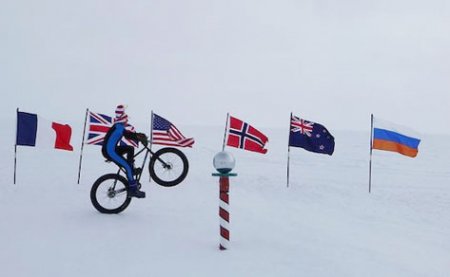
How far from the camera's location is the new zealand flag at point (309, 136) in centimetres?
1684

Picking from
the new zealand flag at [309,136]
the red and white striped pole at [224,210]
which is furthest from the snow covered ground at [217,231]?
the new zealand flag at [309,136]

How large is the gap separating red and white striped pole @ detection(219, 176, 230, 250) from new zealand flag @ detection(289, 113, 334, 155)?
32.5 feet

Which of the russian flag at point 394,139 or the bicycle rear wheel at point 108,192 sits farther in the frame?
the russian flag at point 394,139

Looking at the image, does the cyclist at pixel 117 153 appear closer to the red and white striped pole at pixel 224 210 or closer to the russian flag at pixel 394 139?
the red and white striped pole at pixel 224 210

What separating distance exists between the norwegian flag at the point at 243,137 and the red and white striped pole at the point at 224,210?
27.0 ft

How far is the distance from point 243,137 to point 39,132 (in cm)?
665

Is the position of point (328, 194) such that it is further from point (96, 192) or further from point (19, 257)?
point (19, 257)

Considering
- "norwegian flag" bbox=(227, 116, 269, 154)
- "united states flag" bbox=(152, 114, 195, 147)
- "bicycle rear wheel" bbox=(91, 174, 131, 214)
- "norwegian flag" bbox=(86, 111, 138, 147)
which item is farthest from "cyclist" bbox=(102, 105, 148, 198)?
"norwegian flag" bbox=(227, 116, 269, 154)

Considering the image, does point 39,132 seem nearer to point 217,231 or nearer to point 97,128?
point 97,128

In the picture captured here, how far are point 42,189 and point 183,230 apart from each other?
6153 mm

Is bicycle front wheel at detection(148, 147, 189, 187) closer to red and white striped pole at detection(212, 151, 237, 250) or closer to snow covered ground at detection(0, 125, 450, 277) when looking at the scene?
snow covered ground at detection(0, 125, 450, 277)

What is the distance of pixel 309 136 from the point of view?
1686cm

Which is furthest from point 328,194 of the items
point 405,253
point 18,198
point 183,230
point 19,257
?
point 19,257

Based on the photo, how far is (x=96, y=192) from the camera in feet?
30.8
